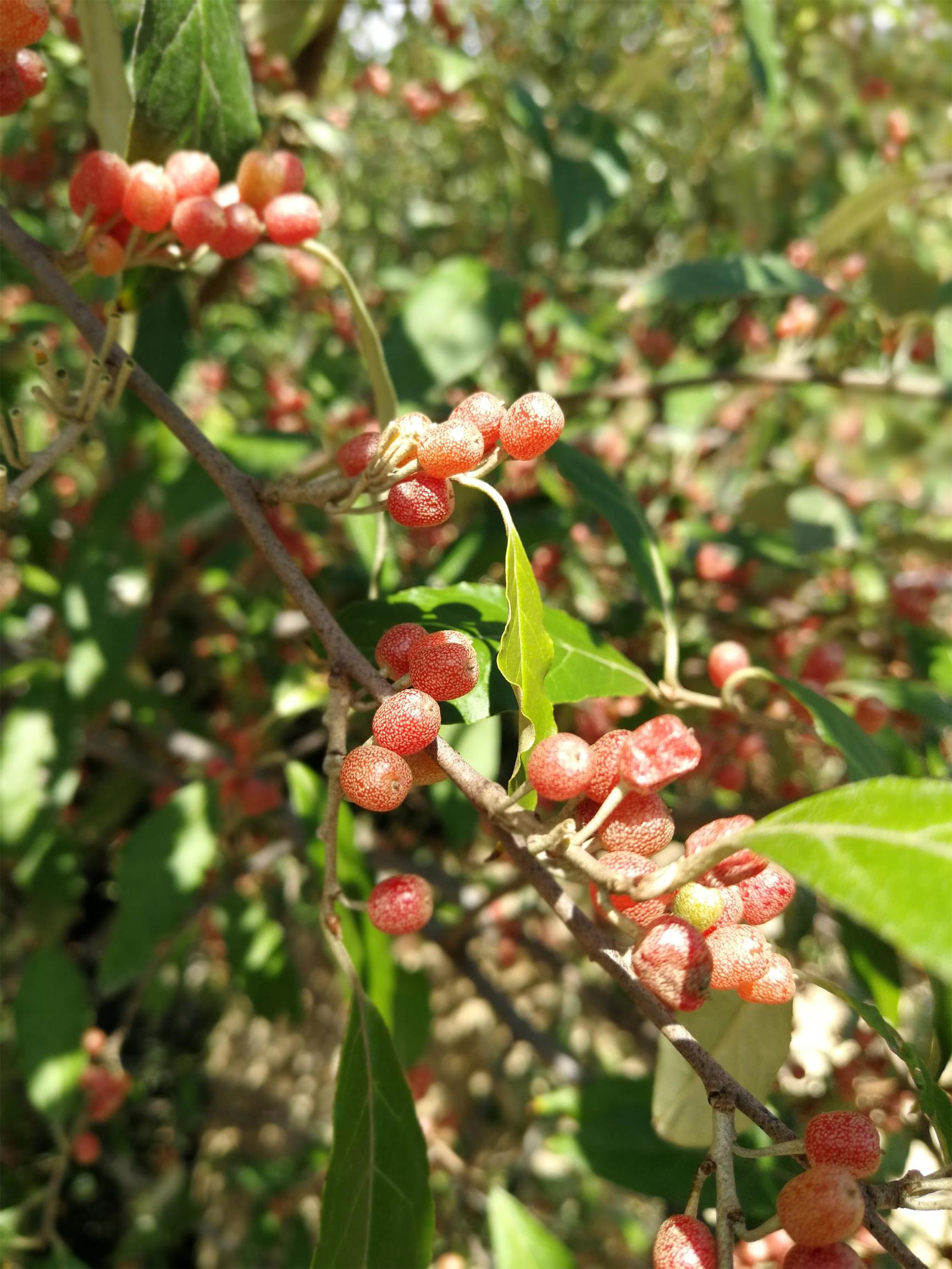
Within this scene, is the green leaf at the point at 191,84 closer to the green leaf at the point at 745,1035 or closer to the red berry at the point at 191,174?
the red berry at the point at 191,174

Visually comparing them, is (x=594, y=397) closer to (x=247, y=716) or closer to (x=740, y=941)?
(x=247, y=716)

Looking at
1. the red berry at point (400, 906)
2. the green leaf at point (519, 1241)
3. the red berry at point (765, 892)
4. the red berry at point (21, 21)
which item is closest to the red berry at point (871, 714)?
the red berry at point (765, 892)

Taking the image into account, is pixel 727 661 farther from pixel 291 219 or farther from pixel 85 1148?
pixel 85 1148

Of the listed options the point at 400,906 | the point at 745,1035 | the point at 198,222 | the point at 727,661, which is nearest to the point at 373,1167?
the point at 400,906

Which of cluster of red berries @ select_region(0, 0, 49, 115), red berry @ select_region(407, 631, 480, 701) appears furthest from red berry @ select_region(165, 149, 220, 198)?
red berry @ select_region(407, 631, 480, 701)

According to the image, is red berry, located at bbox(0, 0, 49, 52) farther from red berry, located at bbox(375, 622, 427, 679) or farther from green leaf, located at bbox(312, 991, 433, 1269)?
green leaf, located at bbox(312, 991, 433, 1269)

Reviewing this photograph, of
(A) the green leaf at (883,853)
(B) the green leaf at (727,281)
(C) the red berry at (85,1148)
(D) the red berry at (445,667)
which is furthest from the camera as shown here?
(C) the red berry at (85,1148)

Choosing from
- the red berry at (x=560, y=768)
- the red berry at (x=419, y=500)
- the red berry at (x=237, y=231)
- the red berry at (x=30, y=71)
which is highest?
the red berry at (x=30, y=71)
